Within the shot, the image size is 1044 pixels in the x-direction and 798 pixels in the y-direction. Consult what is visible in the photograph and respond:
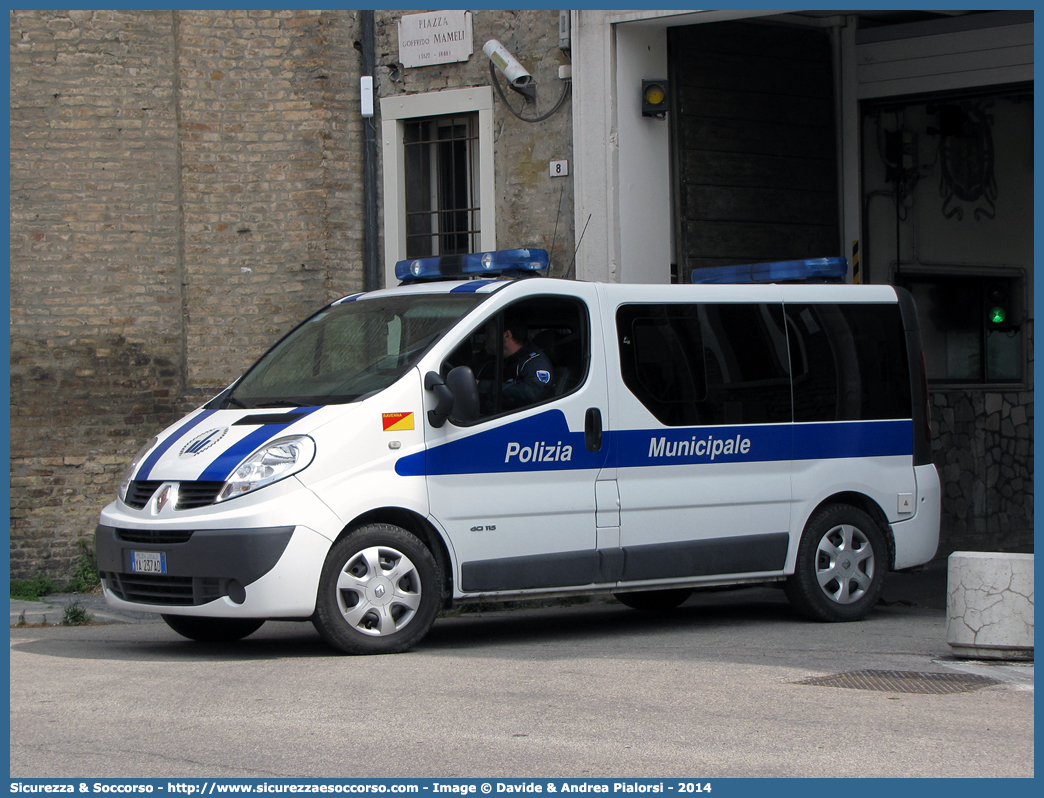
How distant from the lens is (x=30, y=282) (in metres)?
13.1

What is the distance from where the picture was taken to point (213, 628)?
29.0ft

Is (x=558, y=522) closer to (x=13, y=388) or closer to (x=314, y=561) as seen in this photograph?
(x=314, y=561)

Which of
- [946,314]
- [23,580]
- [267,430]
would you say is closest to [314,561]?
[267,430]

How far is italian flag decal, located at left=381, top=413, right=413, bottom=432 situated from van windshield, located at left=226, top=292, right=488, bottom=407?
0.60 ft

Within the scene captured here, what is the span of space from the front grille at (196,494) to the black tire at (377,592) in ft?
2.35

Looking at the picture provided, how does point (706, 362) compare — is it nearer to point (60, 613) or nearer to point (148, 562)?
point (148, 562)

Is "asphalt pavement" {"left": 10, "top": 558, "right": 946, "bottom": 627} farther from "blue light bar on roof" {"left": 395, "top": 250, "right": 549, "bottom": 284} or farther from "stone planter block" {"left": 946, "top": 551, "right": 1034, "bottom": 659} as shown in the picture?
"stone planter block" {"left": 946, "top": 551, "right": 1034, "bottom": 659}

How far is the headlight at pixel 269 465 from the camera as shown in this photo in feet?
24.7

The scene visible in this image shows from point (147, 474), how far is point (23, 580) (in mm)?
5629

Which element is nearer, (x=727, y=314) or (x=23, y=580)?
(x=727, y=314)

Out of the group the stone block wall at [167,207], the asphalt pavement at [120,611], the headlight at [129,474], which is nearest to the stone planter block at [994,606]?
the asphalt pavement at [120,611]

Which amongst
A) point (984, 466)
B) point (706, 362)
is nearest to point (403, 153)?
point (706, 362)

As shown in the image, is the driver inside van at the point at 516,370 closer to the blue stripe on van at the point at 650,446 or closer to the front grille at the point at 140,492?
the blue stripe on van at the point at 650,446

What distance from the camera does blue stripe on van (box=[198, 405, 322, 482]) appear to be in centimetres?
755
